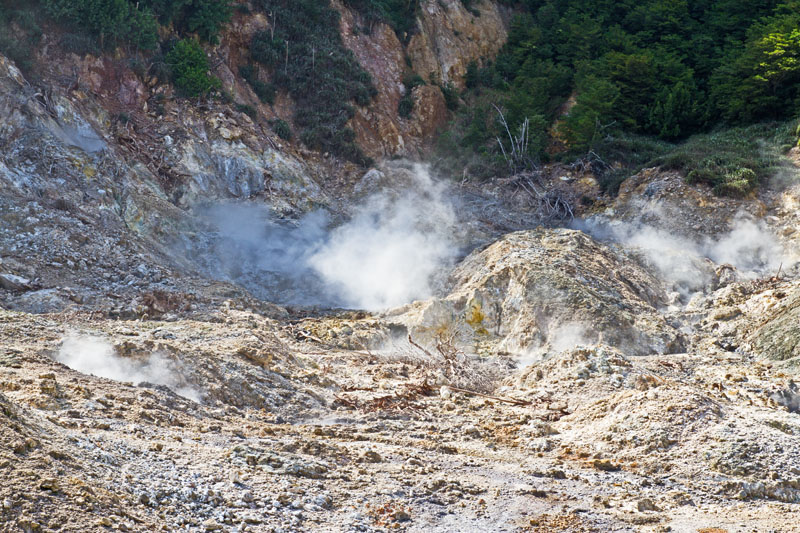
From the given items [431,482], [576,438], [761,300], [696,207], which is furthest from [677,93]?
[431,482]

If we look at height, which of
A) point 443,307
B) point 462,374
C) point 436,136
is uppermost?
point 436,136

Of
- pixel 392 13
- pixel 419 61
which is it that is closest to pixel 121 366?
pixel 419 61

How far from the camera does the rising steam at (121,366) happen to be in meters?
7.30

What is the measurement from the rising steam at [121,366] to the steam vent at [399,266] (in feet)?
0.12

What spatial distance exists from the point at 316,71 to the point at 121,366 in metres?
15.3

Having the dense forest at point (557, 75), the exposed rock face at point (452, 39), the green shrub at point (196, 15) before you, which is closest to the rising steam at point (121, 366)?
the dense forest at point (557, 75)

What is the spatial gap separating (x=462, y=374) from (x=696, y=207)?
9450 mm

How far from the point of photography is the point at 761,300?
12008mm

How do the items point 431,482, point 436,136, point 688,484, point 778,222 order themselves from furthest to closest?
1. point 436,136
2. point 778,222
3. point 688,484
4. point 431,482

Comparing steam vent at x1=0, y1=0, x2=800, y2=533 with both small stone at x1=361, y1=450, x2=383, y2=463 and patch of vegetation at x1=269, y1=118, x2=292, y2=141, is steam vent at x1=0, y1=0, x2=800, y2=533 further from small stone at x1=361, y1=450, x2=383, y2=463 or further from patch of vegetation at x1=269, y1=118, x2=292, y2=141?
patch of vegetation at x1=269, y1=118, x2=292, y2=141

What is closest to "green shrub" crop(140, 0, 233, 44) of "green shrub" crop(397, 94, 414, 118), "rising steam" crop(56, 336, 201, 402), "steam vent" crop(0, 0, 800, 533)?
"steam vent" crop(0, 0, 800, 533)

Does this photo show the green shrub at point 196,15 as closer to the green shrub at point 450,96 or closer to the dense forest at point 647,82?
the dense forest at point 647,82

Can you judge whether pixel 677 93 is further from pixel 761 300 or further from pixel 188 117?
pixel 188 117

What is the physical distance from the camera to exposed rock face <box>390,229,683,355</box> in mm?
11234
